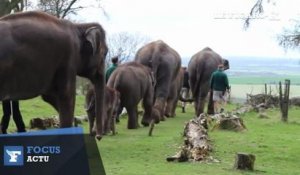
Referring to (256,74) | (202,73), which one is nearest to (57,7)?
(202,73)

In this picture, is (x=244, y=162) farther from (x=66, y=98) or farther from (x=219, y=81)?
(x=219, y=81)

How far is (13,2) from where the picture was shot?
33469mm

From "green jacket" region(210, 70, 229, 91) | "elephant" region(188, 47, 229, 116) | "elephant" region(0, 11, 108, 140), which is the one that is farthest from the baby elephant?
"elephant" region(188, 47, 229, 116)

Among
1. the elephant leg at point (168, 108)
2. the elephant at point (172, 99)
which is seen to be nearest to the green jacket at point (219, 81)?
the elephant at point (172, 99)

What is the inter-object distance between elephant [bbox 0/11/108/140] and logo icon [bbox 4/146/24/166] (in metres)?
2.48

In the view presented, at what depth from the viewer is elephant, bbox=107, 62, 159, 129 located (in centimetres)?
1792

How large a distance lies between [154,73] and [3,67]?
13.4m

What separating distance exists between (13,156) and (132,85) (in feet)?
40.2

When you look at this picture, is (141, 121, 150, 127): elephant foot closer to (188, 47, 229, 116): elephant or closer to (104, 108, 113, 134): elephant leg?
(104, 108, 113, 134): elephant leg

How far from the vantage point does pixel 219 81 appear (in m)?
23.4

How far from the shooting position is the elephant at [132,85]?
17.9 metres

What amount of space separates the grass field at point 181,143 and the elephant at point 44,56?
5.43 ft

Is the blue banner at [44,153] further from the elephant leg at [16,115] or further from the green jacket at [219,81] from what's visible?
the green jacket at [219,81]

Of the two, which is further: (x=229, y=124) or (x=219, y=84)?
(x=219, y=84)
